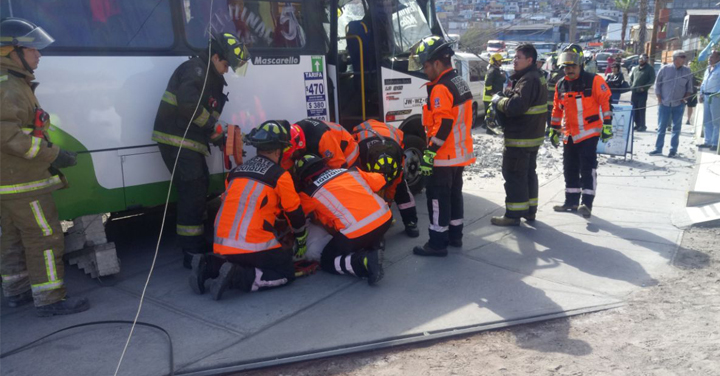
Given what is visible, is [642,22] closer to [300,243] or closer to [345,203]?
[345,203]

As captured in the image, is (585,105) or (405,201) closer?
(405,201)

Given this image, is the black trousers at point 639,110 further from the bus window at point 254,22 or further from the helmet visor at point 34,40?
the helmet visor at point 34,40

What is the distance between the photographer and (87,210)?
4.73 meters

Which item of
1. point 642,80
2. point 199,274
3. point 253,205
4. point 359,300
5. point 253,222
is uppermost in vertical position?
point 642,80

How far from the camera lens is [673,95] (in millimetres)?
10172

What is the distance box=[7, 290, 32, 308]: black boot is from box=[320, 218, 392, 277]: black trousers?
245cm

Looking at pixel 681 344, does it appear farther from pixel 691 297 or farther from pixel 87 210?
pixel 87 210

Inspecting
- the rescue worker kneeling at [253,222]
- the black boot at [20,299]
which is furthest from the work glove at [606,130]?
the black boot at [20,299]

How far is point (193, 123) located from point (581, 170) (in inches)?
173

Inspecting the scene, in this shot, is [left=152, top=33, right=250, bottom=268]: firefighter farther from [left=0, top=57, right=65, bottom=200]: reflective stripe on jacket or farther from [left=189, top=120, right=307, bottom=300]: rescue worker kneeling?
[left=0, top=57, right=65, bottom=200]: reflective stripe on jacket

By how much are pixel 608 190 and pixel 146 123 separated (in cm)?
603

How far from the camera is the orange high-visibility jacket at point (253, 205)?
433 centimetres

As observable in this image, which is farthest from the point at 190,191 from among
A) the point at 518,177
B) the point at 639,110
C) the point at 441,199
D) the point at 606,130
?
the point at 639,110

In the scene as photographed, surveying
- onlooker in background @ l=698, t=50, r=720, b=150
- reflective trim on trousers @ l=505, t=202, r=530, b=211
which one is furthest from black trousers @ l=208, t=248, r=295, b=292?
onlooker in background @ l=698, t=50, r=720, b=150
